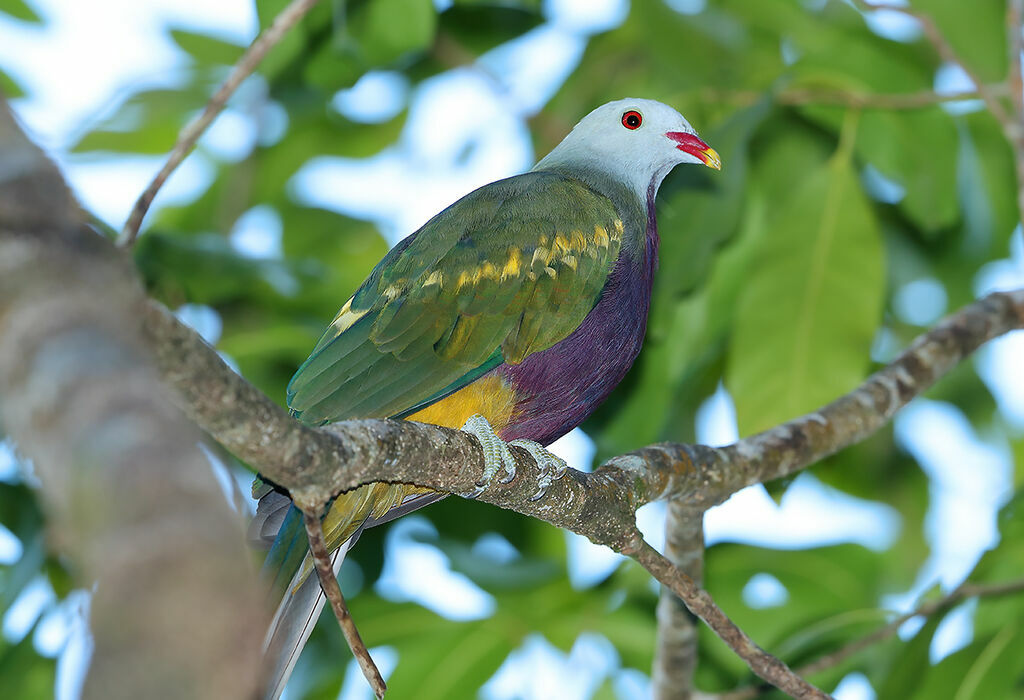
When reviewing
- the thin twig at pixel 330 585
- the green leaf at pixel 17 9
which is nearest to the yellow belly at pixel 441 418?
the thin twig at pixel 330 585

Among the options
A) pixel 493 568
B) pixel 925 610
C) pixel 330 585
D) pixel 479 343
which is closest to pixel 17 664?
pixel 493 568

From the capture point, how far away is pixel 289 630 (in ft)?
7.96

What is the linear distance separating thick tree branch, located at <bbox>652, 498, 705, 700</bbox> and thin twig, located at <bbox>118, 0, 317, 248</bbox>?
150cm

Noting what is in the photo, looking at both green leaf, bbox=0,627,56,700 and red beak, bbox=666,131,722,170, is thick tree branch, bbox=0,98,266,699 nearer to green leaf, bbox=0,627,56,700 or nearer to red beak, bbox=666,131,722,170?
red beak, bbox=666,131,722,170

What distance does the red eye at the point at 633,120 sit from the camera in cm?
317

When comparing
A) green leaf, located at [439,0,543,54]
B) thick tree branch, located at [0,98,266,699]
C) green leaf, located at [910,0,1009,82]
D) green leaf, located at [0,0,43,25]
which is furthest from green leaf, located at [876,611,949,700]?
green leaf, located at [0,0,43,25]

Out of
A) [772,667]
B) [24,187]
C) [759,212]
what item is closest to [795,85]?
[759,212]

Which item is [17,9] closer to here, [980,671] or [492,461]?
[492,461]

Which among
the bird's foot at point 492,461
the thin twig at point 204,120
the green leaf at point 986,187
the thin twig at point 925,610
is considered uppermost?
the thin twig at point 204,120

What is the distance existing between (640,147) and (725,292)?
68 centimetres

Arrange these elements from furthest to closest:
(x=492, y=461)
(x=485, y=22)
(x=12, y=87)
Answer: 1. (x=485, y=22)
2. (x=12, y=87)
3. (x=492, y=461)

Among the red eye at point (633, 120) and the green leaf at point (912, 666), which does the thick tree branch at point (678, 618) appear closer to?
the green leaf at point (912, 666)

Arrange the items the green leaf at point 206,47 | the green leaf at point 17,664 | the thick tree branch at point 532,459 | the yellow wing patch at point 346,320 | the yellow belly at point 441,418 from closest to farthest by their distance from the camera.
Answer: the thick tree branch at point 532,459 < the yellow belly at point 441,418 < the yellow wing patch at point 346,320 < the green leaf at point 17,664 < the green leaf at point 206,47

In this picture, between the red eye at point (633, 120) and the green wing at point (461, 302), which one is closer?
the green wing at point (461, 302)
